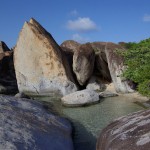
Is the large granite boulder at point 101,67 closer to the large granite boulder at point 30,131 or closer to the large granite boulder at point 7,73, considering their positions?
the large granite boulder at point 7,73

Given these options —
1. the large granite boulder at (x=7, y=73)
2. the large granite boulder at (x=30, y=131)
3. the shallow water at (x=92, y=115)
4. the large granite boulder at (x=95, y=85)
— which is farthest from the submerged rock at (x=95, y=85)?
the large granite boulder at (x=30, y=131)

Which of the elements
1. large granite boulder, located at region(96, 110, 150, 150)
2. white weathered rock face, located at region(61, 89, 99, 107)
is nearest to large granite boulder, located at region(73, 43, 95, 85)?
white weathered rock face, located at region(61, 89, 99, 107)

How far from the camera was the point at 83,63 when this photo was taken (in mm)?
25844

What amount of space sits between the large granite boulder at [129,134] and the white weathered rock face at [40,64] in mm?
17368

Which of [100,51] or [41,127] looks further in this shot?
[100,51]

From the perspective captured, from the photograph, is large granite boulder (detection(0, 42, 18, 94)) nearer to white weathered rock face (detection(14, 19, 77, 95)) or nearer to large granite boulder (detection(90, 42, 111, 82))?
white weathered rock face (detection(14, 19, 77, 95))

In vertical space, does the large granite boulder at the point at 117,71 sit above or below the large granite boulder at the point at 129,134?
above

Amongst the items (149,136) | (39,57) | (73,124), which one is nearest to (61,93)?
(39,57)

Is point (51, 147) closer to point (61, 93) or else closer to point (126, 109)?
point (126, 109)

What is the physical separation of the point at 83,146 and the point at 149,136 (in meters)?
6.37

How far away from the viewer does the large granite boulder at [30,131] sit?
875 centimetres

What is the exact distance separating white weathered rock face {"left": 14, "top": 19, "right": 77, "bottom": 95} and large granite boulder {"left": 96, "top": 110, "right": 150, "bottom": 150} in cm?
1737

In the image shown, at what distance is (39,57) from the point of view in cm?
2561

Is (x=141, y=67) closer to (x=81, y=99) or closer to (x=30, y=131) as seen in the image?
(x=81, y=99)
